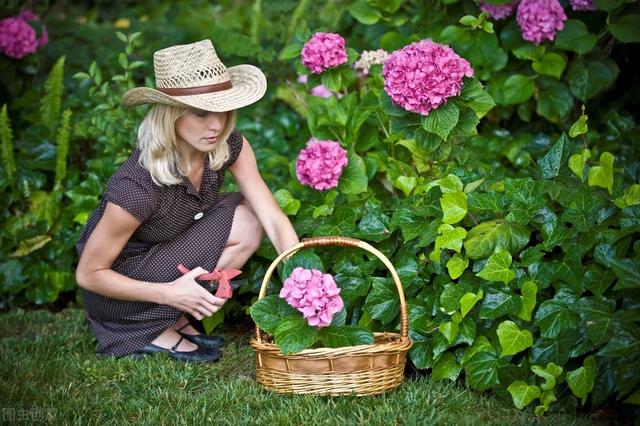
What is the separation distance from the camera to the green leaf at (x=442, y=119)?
292 centimetres

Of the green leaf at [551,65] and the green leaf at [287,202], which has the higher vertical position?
Answer: the green leaf at [551,65]

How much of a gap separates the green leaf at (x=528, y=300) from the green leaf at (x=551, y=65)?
1.44 meters

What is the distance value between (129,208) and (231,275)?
1.36 ft

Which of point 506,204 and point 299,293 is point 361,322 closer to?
point 299,293

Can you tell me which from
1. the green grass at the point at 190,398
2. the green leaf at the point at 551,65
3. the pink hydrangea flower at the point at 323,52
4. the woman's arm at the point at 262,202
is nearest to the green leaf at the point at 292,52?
the pink hydrangea flower at the point at 323,52

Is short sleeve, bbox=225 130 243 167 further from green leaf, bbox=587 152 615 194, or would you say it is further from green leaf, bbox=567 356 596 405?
green leaf, bbox=567 356 596 405

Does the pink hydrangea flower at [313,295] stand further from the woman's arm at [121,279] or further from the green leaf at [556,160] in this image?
the green leaf at [556,160]

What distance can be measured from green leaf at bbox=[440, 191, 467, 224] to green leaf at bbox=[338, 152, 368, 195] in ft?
1.78

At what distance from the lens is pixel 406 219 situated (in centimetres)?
293

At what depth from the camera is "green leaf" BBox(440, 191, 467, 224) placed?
2773mm

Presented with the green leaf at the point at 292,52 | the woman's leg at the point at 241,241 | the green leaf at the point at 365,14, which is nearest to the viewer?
the woman's leg at the point at 241,241

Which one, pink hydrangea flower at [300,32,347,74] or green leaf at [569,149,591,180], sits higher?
pink hydrangea flower at [300,32,347,74]

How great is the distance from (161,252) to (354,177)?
31.8 inches

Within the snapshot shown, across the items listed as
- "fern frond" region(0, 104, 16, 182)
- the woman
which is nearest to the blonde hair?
the woman
